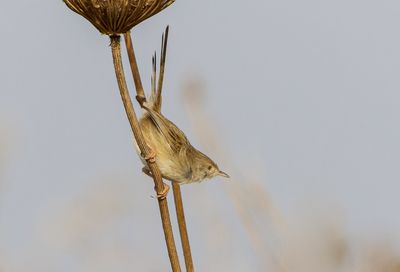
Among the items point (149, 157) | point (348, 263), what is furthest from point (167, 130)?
point (149, 157)

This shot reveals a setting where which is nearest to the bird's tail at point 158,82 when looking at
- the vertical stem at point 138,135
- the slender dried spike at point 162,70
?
the slender dried spike at point 162,70

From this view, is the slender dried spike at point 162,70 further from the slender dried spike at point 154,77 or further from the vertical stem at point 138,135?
the vertical stem at point 138,135

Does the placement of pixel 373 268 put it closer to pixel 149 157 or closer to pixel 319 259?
pixel 319 259

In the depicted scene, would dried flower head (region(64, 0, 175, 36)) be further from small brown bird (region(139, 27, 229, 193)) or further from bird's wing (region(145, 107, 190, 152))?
bird's wing (region(145, 107, 190, 152))

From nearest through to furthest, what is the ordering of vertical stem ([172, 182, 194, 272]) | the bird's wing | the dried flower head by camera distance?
the dried flower head
vertical stem ([172, 182, 194, 272])
the bird's wing

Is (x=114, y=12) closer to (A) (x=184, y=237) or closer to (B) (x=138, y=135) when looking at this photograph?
(B) (x=138, y=135)

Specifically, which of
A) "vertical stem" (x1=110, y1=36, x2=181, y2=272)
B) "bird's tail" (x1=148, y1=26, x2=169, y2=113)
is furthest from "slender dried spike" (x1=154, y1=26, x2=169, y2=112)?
"vertical stem" (x1=110, y1=36, x2=181, y2=272)
